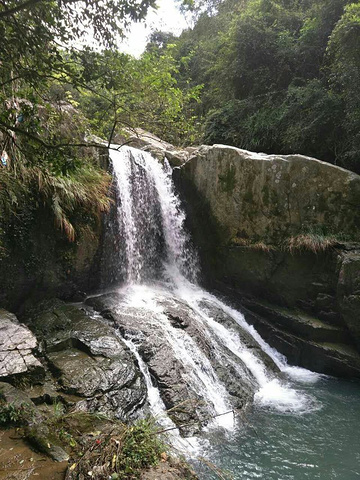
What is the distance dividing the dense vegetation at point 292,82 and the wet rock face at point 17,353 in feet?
21.4

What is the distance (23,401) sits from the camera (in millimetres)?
3432

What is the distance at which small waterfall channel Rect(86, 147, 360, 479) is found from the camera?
513 cm

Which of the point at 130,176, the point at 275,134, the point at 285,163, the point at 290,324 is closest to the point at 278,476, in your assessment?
the point at 290,324

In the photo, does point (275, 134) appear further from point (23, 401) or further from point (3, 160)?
point (23, 401)

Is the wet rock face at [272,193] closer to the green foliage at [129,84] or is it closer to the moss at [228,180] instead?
the moss at [228,180]

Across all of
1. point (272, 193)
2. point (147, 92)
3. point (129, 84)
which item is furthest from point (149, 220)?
point (129, 84)

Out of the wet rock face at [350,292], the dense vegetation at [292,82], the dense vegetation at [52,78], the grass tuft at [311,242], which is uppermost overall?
the dense vegetation at [292,82]

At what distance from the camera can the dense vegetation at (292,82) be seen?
7809 mm

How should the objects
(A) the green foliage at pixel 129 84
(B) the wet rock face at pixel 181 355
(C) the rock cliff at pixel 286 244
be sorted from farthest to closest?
(C) the rock cliff at pixel 286 244 → (B) the wet rock face at pixel 181 355 → (A) the green foliage at pixel 129 84

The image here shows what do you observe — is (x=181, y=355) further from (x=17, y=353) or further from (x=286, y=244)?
(x=286, y=244)

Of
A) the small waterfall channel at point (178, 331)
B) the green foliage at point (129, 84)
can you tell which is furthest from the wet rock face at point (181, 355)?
the green foliage at point (129, 84)

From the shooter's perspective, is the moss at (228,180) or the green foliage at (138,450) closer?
the green foliage at (138,450)

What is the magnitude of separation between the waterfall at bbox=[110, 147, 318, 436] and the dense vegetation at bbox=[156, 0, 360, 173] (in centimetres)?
322

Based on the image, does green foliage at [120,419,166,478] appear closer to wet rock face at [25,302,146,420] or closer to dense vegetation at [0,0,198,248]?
wet rock face at [25,302,146,420]
